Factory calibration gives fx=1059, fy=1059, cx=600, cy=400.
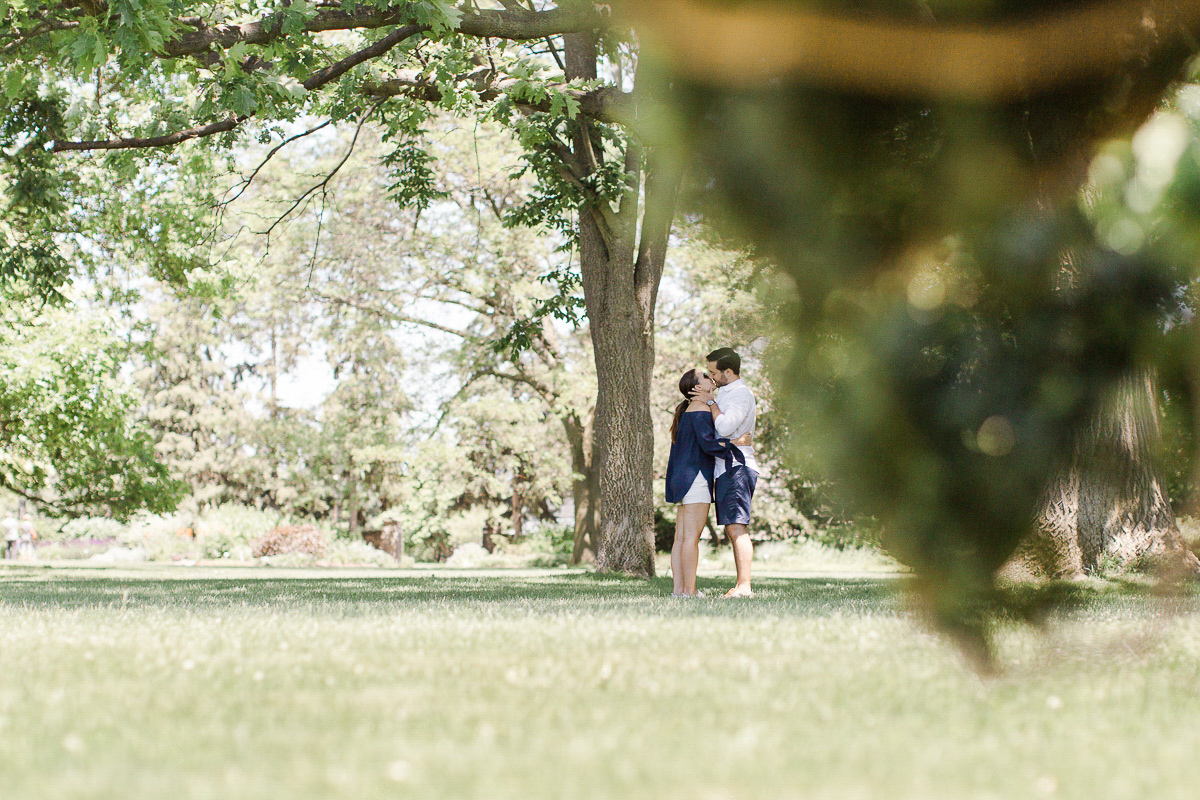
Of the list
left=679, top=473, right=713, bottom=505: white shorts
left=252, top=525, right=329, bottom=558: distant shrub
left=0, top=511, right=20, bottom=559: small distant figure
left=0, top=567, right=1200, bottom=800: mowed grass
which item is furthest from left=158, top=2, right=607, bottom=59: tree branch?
left=0, top=511, right=20, bottom=559: small distant figure

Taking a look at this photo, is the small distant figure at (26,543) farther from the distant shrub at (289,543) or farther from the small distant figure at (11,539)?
the distant shrub at (289,543)

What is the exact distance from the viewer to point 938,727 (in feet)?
9.68

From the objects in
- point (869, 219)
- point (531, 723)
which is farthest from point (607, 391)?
point (869, 219)

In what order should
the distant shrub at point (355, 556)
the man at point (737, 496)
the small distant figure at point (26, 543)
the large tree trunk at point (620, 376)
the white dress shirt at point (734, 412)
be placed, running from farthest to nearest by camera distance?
the small distant figure at point (26, 543), the distant shrub at point (355, 556), the large tree trunk at point (620, 376), the man at point (737, 496), the white dress shirt at point (734, 412)

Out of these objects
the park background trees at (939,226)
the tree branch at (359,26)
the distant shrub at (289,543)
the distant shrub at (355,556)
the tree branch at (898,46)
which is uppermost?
the tree branch at (359,26)

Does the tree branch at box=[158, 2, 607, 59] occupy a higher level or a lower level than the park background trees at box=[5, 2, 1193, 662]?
higher

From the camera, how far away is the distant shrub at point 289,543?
29719 mm

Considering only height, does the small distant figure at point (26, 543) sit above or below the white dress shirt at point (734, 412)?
below

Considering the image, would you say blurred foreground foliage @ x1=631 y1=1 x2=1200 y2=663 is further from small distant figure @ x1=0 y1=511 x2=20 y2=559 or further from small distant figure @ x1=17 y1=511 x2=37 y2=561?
small distant figure @ x1=17 y1=511 x2=37 y2=561

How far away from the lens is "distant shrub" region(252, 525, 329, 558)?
97.5ft

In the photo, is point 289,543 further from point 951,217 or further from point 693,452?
point 951,217

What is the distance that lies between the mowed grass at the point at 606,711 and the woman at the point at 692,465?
298 centimetres

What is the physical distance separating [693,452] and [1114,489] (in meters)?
6.57

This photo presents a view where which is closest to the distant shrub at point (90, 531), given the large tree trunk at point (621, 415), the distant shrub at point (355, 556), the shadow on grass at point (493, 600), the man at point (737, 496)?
the distant shrub at point (355, 556)
